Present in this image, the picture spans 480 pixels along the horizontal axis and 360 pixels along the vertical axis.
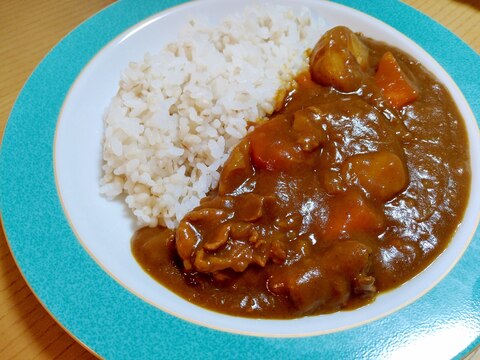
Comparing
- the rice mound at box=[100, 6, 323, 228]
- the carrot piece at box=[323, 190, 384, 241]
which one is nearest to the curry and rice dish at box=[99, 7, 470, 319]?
the carrot piece at box=[323, 190, 384, 241]

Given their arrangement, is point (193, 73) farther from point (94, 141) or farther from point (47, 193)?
point (47, 193)

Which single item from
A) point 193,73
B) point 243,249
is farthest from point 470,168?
point 193,73

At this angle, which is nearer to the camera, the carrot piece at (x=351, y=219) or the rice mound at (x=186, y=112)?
the carrot piece at (x=351, y=219)

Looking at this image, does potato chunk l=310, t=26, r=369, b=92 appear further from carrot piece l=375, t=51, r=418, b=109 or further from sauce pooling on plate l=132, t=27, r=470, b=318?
carrot piece l=375, t=51, r=418, b=109

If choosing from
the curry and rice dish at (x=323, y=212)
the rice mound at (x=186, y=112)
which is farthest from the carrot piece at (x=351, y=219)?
the rice mound at (x=186, y=112)

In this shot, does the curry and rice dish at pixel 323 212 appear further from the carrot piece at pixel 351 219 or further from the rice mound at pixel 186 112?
the rice mound at pixel 186 112

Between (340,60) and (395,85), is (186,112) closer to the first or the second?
(340,60)
